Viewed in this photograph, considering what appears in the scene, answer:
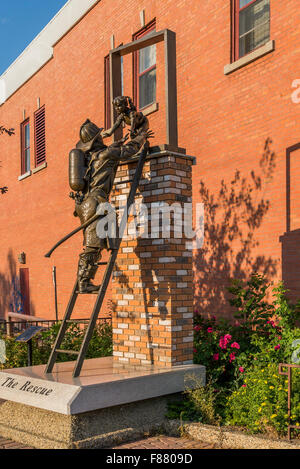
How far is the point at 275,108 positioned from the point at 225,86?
130cm

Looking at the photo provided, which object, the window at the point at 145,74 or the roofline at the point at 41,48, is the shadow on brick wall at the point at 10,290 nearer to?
the roofline at the point at 41,48

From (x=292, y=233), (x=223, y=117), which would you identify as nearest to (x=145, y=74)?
(x=223, y=117)

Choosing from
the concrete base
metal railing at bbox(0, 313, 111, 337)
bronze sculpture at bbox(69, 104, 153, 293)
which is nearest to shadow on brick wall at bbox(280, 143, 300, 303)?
the concrete base

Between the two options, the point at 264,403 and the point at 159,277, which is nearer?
the point at 264,403

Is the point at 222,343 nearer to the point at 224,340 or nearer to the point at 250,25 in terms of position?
the point at 224,340

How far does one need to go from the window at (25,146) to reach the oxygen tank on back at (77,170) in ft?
41.6

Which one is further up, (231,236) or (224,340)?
(231,236)

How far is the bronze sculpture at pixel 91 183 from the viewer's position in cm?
624

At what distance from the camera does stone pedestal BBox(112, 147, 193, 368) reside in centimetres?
628

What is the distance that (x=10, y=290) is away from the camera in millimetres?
19000

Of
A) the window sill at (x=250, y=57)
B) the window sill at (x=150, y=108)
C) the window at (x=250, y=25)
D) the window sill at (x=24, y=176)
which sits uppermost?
the window at (x=250, y=25)

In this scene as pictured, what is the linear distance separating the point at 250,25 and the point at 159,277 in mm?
4881

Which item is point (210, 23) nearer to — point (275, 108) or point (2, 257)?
point (275, 108)

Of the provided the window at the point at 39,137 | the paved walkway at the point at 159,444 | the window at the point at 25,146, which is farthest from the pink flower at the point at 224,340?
the window at the point at 25,146
